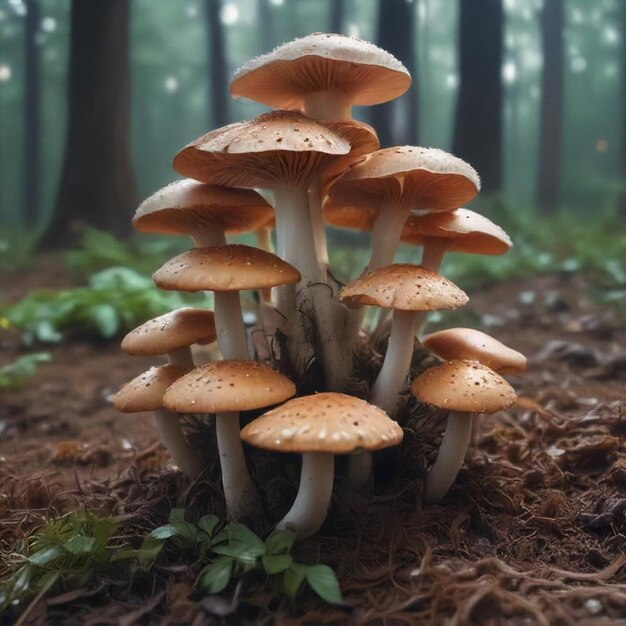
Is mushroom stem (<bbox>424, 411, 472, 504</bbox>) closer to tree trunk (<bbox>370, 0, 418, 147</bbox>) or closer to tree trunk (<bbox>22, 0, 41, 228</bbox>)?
tree trunk (<bbox>370, 0, 418, 147</bbox>)

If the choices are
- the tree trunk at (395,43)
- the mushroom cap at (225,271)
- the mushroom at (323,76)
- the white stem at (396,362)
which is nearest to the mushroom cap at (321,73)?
the mushroom at (323,76)

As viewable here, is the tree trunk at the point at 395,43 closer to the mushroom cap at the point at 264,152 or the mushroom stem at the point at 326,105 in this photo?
the mushroom stem at the point at 326,105

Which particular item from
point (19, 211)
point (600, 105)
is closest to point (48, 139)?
point (19, 211)

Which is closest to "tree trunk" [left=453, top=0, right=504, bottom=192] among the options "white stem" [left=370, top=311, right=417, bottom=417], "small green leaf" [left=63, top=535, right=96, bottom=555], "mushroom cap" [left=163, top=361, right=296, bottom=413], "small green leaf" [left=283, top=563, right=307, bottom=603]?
"white stem" [left=370, top=311, right=417, bottom=417]

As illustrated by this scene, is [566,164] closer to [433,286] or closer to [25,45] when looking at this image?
[25,45]

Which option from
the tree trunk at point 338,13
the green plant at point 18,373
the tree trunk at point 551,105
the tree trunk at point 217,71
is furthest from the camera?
the tree trunk at point 338,13

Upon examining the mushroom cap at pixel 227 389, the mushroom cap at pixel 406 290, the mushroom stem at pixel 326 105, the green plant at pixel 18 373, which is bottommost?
the green plant at pixel 18 373

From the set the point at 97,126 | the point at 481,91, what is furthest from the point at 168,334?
the point at 481,91
